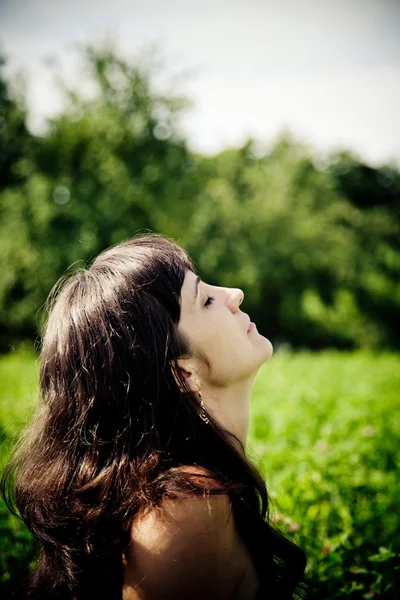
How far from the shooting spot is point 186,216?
18719mm

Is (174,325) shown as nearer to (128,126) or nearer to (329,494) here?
(329,494)

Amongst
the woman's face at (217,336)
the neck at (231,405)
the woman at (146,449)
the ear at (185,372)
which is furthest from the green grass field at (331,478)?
the ear at (185,372)

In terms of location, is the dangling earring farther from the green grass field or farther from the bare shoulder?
the green grass field

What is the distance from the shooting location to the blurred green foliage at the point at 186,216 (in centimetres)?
1716

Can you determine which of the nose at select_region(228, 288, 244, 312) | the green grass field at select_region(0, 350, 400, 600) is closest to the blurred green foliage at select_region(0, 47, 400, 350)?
the green grass field at select_region(0, 350, 400, 600)

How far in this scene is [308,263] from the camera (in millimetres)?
22234

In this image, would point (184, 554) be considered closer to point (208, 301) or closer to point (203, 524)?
point (203, 524)

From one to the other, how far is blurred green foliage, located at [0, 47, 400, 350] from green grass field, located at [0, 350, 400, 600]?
1010 cm

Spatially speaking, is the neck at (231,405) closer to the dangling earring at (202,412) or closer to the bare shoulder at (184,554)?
the dangling earring at (202,412)

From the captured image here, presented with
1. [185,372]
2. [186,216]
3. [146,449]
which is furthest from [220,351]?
[186,216]

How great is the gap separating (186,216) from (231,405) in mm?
17396

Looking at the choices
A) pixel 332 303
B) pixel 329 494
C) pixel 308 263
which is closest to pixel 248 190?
pixel 308 263

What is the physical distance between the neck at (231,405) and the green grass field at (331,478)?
2.14 ft

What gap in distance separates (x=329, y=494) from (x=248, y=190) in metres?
22.6
